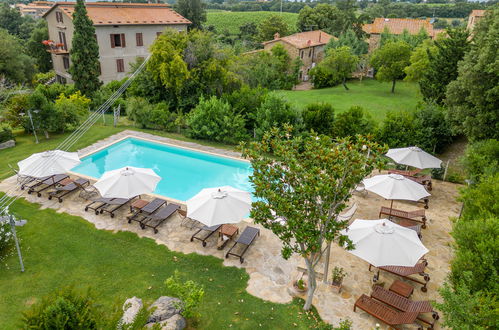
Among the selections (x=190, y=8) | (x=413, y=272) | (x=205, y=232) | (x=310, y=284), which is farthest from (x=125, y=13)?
(x=413, y=272)

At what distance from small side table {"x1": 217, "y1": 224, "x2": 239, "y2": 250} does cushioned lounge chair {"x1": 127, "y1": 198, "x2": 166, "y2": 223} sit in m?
3.04

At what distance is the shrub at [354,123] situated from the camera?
19750 millimetres

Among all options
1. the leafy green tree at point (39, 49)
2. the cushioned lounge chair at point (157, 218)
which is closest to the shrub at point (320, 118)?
the cushioned lounge chair at point (157, 218)

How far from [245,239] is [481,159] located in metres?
9.51

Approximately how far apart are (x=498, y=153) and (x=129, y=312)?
14291 millimetres

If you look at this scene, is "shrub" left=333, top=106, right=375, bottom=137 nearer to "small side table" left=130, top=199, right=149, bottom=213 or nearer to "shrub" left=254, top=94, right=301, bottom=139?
"shrub" left=254, top=94, right=301, bottom=139

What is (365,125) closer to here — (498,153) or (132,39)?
(498,153)

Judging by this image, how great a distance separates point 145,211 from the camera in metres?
13.3

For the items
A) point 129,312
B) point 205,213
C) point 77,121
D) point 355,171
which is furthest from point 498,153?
point 77,121

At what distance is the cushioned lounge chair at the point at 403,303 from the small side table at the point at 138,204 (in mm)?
9133

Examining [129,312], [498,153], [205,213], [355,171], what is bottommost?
[129,312]

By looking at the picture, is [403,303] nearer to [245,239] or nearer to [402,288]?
[402,288]

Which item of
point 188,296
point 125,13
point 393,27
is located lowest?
point 188,296

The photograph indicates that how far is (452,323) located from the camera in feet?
20.5
